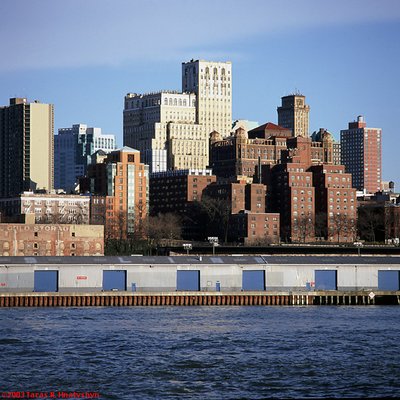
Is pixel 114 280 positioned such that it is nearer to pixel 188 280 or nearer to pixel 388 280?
pixel 188 280

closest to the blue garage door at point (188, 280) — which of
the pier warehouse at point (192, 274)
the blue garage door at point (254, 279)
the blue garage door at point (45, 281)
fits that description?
the pier warehouse at point (192, 274)

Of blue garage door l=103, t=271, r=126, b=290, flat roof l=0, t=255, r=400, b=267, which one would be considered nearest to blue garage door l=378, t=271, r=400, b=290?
flat roof l=0, t=255, r=400, b=267

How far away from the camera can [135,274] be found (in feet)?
393

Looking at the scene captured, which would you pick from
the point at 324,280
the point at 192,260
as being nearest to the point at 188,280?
the point at 192,260

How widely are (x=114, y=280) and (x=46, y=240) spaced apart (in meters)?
40.5

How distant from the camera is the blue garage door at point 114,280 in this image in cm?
11994

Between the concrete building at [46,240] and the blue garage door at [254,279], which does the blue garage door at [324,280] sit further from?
the concrete building at [46,240]

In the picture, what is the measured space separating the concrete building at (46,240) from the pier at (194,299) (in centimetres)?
4078

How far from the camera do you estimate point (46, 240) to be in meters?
159

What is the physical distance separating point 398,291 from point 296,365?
50.9 meters

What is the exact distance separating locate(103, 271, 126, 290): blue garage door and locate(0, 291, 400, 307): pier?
84.1 inches

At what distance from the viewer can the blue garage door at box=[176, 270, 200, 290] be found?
120875 millimetres

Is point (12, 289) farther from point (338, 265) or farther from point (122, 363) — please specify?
point (122, 363)

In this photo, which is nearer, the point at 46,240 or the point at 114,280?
the point at 114,280
